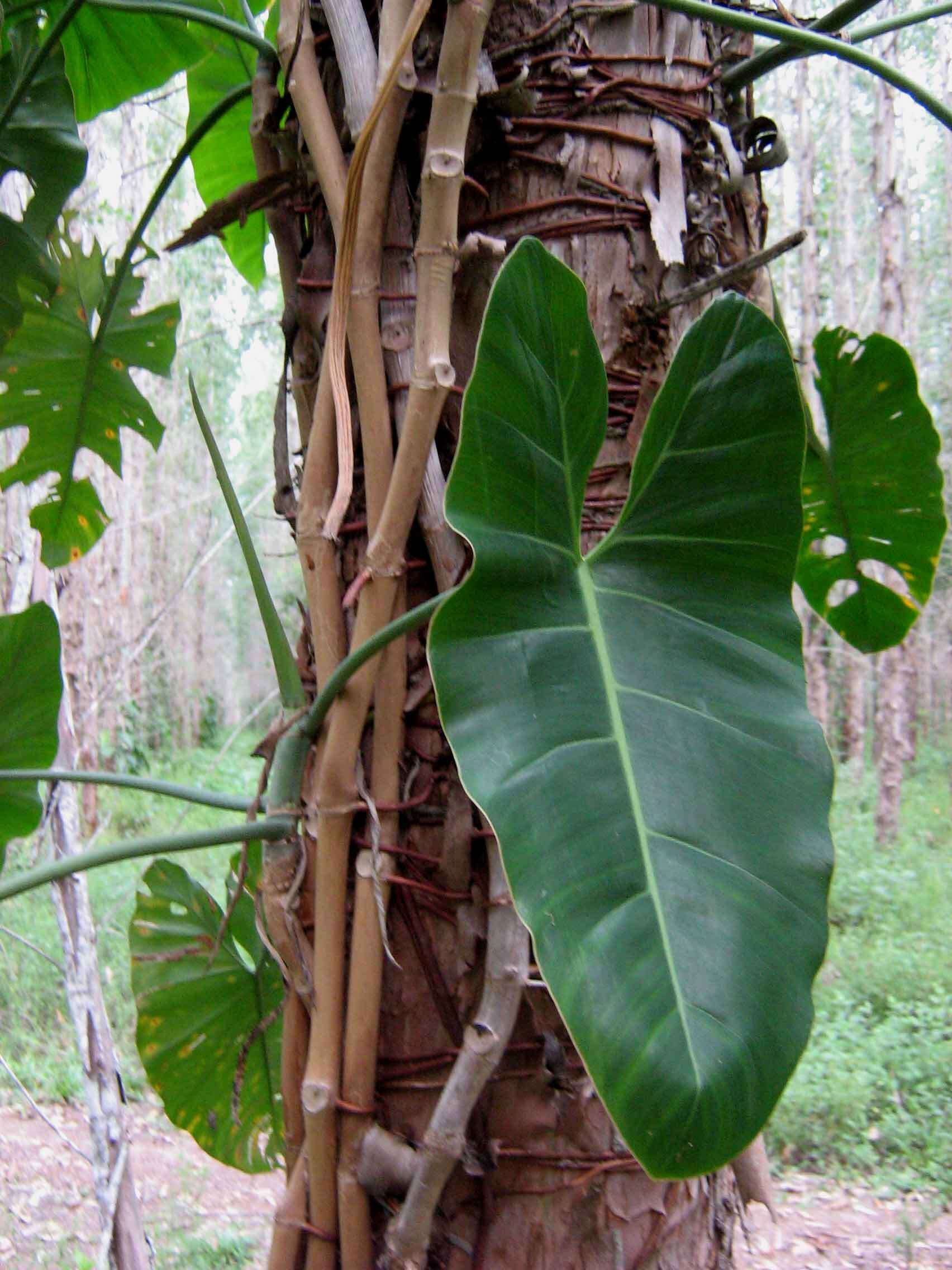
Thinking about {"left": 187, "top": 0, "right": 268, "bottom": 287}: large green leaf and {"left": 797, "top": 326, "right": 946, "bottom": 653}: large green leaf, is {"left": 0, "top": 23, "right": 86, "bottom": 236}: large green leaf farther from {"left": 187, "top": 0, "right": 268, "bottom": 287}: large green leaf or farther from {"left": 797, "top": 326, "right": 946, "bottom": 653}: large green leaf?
{"left": 797, "top": 326, "right": 946, "bottom": 653}: large green leaf

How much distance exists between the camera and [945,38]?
17.5 ft

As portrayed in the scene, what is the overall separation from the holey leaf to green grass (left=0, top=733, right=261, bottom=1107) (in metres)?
2.25

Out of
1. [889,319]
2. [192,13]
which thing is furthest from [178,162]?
[889,319]

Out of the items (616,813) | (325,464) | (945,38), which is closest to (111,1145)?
(325,464)

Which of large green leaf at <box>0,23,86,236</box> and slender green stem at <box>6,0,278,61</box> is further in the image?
large green leaf at <box>0,23,86,236</box>

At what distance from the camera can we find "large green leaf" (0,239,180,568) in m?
1.14

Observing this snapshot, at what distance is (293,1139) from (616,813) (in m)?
0.39

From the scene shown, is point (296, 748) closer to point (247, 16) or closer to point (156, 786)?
point (156, 786)

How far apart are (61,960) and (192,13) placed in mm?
3810

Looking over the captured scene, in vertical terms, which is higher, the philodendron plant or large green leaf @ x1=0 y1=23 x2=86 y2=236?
large green leaf @ x1=0 y1=23 x2=86 y2=236

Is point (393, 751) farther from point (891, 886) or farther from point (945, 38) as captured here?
point (945, 38)

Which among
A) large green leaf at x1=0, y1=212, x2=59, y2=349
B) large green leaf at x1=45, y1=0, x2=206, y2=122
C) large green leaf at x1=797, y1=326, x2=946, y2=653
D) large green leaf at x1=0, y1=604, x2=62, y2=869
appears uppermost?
large green leaf at x1=45, y1=0, x2=206, y2=122

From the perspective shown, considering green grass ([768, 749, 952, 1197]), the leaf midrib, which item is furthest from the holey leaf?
green grass ([768, 749, 952, 1197])

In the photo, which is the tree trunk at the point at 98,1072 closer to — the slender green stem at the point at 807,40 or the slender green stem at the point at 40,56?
the slender green stem at the point at 40,56
